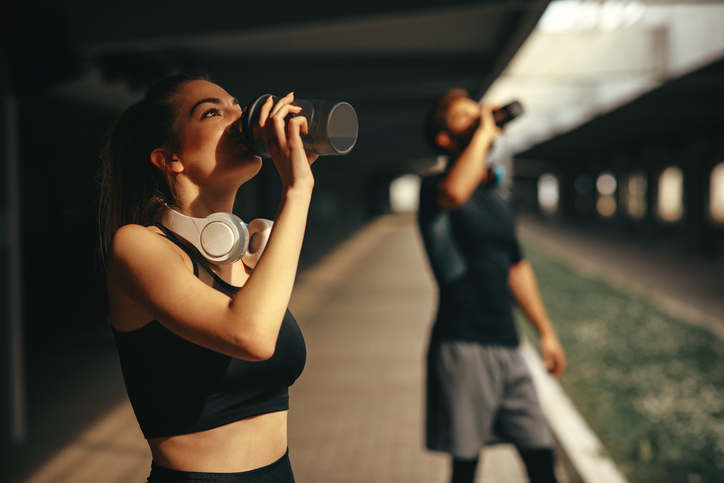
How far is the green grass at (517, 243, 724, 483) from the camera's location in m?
3.61

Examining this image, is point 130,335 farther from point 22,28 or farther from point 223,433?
point 22,28

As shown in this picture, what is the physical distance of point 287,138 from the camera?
0.99 metres

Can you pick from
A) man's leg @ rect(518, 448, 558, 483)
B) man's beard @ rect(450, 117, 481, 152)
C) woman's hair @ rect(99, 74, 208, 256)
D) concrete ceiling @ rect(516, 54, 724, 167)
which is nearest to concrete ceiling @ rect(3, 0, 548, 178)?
man's beard @ rect(450, 117, 481, 152)

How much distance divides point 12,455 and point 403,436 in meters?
2.69

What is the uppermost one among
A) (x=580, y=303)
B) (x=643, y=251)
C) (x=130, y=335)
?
(x=130, y=335)

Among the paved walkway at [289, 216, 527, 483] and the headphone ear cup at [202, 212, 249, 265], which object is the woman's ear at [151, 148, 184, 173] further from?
the paved walkway at [289, 216, 527, 483]

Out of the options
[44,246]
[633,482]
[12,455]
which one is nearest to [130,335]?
[633,482]

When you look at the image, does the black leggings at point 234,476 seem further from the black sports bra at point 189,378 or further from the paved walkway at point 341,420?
the paved walkway at point 341,420

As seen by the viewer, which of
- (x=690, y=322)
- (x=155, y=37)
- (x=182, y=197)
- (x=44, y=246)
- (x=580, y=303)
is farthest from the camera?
(x=580, y=303)

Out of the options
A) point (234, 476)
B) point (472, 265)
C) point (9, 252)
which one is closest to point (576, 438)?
point (472, 265)

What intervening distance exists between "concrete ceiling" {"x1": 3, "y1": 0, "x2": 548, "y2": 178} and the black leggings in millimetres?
2009

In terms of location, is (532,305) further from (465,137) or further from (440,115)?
(440,115)

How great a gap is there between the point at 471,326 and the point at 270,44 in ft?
12.6

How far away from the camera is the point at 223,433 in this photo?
1136 mm
